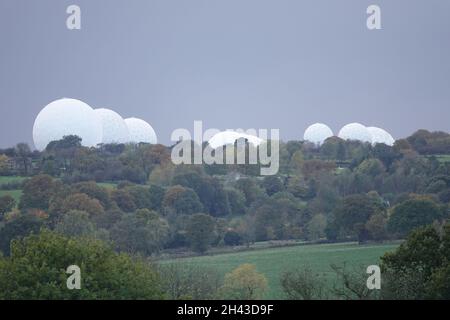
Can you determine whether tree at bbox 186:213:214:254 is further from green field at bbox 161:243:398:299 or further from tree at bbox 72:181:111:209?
tree at bbox 72:181:111:209

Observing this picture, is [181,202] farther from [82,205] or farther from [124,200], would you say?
[82,205]

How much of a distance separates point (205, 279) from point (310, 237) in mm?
20934

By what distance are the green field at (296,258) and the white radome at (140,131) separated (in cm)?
6993

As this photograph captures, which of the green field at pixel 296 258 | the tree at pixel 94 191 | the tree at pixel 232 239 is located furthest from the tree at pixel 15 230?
the tree at pixel 94 191

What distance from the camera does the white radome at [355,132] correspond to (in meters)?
126

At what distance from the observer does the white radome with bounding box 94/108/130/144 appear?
117m

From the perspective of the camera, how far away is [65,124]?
366 feet

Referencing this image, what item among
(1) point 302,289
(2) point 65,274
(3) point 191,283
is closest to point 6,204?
(3) point 191,283

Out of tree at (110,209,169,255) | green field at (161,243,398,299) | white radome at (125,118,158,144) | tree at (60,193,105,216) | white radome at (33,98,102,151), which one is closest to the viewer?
green field at (161,243,398,299)

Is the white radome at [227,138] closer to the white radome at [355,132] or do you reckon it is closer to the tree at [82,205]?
the white radome at [355,132]

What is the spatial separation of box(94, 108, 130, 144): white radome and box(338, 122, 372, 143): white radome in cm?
2497

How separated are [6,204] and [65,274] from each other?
35.1 m

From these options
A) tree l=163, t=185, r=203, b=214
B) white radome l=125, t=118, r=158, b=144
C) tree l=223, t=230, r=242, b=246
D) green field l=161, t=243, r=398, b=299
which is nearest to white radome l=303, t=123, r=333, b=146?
white radome l=125, t=118, r=158, b=144
